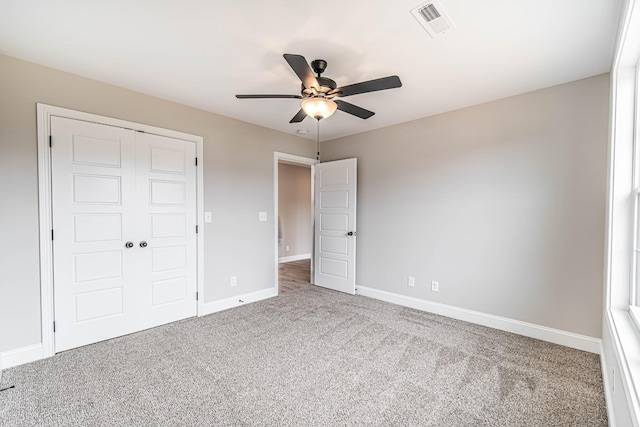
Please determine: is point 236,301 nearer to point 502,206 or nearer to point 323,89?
point 323,89

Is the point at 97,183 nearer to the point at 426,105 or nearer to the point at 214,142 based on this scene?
the point at 214,142

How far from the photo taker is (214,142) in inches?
138

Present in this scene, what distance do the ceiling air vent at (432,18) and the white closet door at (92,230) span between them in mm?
2819

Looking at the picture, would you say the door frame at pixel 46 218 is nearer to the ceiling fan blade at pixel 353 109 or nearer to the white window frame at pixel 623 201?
the ceiling fan blade at pixel 353 109

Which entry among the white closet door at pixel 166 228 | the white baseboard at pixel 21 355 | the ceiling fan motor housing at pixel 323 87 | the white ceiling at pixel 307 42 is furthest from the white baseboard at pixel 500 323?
the white baseboard at pixel 21 355

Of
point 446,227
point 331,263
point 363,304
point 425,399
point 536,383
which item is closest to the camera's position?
point 425,399

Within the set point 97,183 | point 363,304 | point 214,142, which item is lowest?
point 363,304

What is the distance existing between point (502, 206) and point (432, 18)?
2.09 metres

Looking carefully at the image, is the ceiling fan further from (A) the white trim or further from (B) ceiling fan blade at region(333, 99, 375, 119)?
(A) the white trim

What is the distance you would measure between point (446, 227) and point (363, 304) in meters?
1.49

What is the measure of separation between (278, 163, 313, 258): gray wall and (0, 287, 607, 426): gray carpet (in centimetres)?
407

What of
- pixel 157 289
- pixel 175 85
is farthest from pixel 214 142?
pixel 157 289

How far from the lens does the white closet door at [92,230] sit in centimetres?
247

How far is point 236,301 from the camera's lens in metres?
3.72
